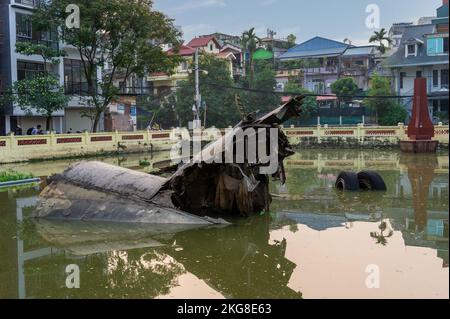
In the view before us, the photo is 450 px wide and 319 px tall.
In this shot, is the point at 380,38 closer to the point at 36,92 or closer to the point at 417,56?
the point at 417,56

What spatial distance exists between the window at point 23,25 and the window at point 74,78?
12.6 feet

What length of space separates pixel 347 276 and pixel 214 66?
121 ft

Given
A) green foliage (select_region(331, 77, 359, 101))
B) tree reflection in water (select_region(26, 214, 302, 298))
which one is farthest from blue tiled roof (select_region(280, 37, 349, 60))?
tree reflection in water (select_region(26, 214, 302, 298))

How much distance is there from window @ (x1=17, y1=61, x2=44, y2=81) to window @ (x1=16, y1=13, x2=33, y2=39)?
165 centimetres

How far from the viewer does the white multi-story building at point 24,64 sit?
98.7 feet

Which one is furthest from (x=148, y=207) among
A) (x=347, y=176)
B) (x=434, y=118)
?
(x=434, y=118)

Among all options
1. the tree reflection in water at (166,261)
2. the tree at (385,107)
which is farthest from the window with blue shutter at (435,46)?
the tree reflection in water at (166,261)

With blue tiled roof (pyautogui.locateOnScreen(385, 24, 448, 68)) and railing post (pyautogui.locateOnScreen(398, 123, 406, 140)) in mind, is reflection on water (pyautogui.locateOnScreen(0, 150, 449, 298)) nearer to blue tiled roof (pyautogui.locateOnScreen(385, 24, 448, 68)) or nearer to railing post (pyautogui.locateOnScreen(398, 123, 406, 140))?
railing post (pyautogui.locateOnScreen(398, 123, 406, 140))

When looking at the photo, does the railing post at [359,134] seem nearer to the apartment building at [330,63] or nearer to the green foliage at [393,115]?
the green foliage at [393,115]

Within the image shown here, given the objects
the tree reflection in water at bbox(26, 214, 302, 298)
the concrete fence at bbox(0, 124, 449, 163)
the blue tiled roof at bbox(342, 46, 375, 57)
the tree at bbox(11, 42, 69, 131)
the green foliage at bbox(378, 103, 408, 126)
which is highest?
the blue tiled roof at bbox(342, 46, 375, 57)

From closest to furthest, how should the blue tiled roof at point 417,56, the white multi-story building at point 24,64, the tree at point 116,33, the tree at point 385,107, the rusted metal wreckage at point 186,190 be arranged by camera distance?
the rusted metal wreckage at point 186,190
the tree at point 116,33
the white multi-story building at point 24,64
the tree at point 385,107
the blue tiled roof at point 417,56

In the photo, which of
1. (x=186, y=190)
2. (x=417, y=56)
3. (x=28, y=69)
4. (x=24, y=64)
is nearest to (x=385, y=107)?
(x=417, y=56)

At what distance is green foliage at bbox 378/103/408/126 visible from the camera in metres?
37.4

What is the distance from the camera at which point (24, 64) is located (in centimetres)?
3139
